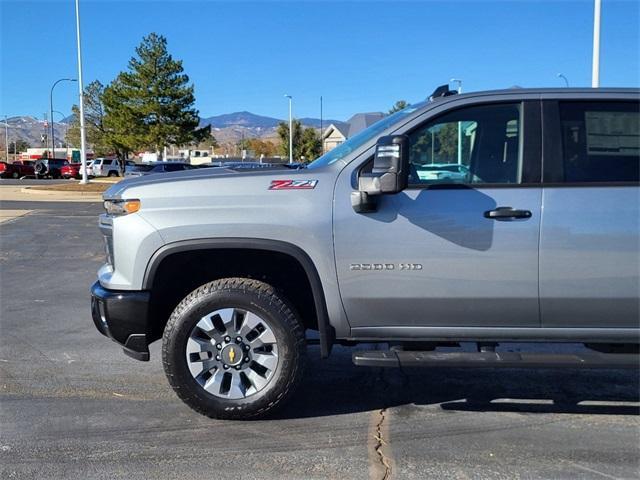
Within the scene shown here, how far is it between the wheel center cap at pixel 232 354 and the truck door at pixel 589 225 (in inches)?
75.3

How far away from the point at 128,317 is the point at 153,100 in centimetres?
4118

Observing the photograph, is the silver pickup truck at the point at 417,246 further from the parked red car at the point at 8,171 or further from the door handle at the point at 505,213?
the parked red car at the point at 8,171

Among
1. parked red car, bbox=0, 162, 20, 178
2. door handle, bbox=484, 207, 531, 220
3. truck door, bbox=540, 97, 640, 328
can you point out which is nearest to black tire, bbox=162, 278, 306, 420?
door handle, bbox=484, 207, 531, 220

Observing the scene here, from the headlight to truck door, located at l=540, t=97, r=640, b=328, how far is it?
2522 mm

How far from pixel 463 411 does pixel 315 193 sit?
6.04ft

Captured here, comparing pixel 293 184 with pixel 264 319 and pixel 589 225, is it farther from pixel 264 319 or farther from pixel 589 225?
pixel 589 225

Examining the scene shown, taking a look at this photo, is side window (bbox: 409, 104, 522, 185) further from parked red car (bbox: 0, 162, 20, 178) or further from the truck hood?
parked red car (bbox: 0, 162, 20, 178)

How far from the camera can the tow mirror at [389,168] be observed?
352 centimetres

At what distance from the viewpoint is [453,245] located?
3738 millimetres

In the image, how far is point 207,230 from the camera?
3.84m

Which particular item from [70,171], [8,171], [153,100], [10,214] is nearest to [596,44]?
[10,214]

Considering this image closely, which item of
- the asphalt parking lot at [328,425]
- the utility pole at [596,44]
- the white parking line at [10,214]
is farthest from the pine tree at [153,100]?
the asphalt parking lot at [328,425]

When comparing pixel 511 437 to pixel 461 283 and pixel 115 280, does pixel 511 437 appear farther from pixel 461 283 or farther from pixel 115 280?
pixel 115 280

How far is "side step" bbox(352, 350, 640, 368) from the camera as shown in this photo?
3.71m
